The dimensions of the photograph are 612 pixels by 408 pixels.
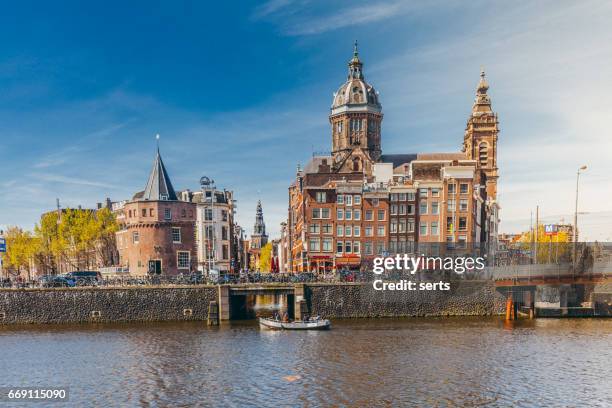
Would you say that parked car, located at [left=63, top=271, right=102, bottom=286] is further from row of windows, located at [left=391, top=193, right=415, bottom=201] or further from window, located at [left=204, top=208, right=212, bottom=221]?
row of windows, located at [left=391, top=193, right=415, bottom=201]

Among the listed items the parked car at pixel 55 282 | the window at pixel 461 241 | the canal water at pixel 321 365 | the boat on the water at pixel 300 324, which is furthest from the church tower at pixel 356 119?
the parked car at pixel 55 282

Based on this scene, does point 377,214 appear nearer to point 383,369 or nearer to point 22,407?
point 383,369

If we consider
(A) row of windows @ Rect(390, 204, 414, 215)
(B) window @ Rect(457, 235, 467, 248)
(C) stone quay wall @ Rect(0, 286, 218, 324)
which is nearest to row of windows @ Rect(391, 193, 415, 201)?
(A) row of windows @ Rect(390, 204, 414, 215)

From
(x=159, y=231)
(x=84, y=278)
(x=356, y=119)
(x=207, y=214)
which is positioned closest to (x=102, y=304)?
(x=84, y=278)

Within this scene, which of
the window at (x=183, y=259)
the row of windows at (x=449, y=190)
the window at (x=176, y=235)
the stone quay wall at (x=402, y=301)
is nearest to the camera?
the stone quay wall at (x=402, y=301)

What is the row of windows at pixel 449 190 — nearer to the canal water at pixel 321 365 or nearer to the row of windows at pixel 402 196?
the row of windows at pixel 402 196

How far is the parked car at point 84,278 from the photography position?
72.7m

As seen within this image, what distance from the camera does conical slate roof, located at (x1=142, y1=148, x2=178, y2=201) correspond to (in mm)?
95312

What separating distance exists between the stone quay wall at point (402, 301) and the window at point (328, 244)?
20.8 metres

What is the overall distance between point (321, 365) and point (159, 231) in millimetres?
58550

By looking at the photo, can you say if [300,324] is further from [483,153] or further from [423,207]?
[483,153]

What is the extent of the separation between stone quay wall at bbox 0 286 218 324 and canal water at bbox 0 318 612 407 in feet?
17.2

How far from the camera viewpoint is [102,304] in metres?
70.2

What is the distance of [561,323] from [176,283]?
56.1 metres
